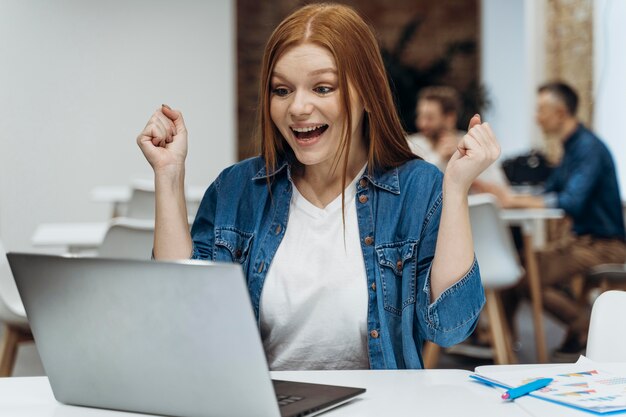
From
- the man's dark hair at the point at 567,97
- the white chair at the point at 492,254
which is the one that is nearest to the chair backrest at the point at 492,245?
the white chair at the point at 492,254

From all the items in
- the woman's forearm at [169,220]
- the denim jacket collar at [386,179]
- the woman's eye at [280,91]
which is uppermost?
the woman's eye at [280,91]

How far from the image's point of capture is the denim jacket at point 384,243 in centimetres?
148

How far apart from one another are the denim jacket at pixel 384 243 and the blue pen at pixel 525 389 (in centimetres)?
31

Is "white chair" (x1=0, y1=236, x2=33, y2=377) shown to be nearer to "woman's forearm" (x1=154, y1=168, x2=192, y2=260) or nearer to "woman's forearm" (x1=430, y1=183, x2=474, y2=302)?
"woman's forearm" (x1=154, y1=168, x2=192, y2=260)

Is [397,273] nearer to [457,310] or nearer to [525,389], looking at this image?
[457,310]

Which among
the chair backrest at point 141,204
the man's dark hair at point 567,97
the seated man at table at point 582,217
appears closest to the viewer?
the chair backrest at point 141,204

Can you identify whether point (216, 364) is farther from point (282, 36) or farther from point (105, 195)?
point (105, 195)

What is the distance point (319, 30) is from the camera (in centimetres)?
157

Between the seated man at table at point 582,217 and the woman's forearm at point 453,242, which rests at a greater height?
the woman's forearm at point 453,242

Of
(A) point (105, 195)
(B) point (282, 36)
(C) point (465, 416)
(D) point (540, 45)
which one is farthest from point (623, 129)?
(C) point (465, 416)

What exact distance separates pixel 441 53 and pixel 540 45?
2757 millimetres

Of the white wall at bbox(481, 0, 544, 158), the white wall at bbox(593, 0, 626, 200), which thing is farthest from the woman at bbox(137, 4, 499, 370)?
the white wall at bbox(481, 0, 544, 158)

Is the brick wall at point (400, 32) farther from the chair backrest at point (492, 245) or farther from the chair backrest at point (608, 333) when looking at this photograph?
the chair backrest at point (608, 333)

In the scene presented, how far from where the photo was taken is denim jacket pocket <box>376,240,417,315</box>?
1530mm
